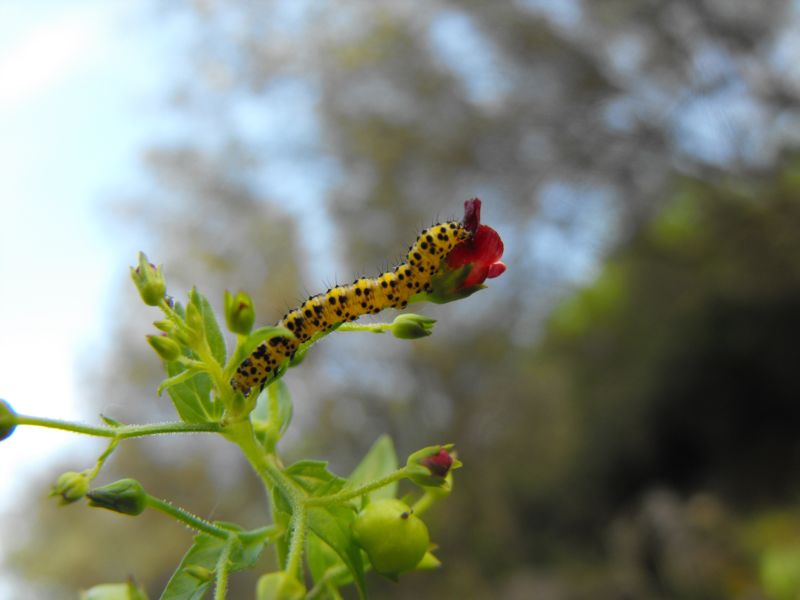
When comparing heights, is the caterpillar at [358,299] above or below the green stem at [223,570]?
above

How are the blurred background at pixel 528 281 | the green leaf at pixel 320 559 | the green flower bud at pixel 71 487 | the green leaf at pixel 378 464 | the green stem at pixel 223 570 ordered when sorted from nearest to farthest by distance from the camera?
the green stem at pixel 223 570 < the green flower bud at pixel 71 487 < the green leaf at pixel 320 559 < the green leaf at pixel 378 464 < the blurred background at pixel 528 281

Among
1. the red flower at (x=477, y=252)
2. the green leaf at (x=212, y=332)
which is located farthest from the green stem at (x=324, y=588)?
the red flower at (x=477, y=252)

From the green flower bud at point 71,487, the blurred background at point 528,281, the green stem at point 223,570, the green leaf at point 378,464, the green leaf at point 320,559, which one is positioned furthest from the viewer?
the blurred background at point 528,281

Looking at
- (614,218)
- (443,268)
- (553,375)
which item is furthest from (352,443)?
(443,268)

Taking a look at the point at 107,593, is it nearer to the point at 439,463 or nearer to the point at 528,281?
the point at 439,463

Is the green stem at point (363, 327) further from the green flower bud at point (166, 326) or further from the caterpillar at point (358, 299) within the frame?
the green flower bud at point (166, 326)

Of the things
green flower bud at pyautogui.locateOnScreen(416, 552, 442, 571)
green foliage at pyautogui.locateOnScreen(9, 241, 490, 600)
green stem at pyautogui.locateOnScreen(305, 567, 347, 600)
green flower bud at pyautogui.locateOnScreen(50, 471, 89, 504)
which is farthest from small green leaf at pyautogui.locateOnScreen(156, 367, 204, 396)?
green flower bud at pyautogui.locateOnScreen(416, 552, 442, 571)
